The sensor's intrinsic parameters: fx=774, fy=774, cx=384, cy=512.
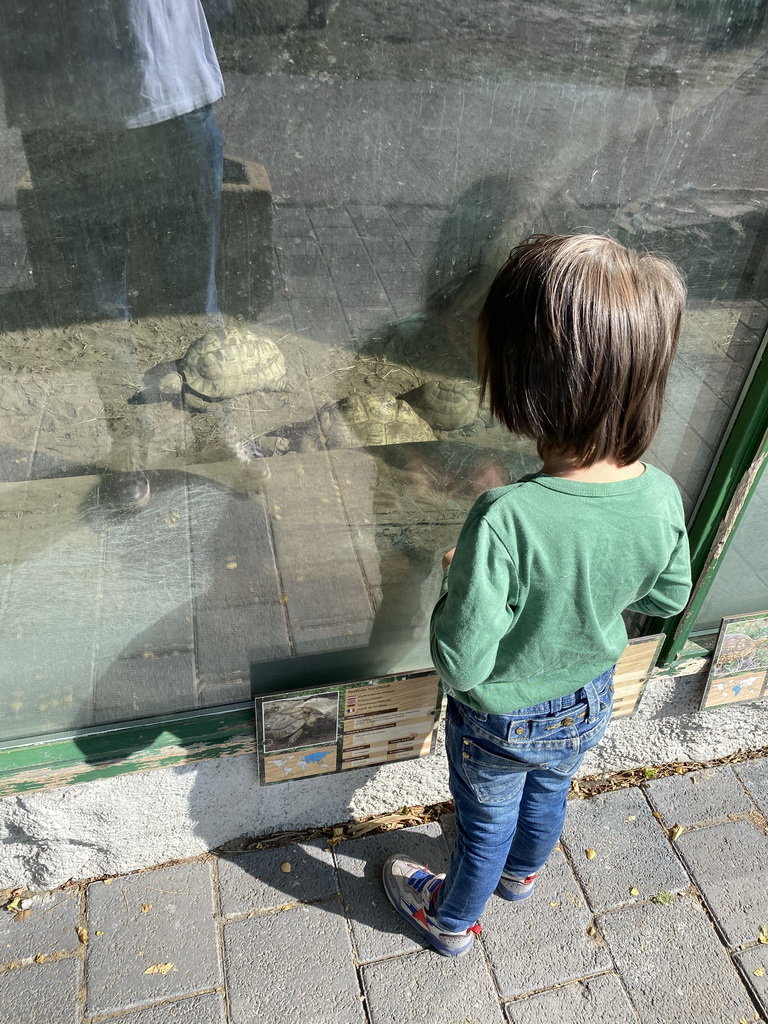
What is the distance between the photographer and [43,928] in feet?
6.56

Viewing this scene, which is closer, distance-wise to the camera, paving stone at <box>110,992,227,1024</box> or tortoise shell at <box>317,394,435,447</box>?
tortoise shell at <box>317,394,435,447</box>

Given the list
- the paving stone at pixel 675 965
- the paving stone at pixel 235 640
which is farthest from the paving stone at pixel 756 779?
the paving stone at pixel 235 640

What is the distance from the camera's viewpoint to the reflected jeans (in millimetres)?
1125

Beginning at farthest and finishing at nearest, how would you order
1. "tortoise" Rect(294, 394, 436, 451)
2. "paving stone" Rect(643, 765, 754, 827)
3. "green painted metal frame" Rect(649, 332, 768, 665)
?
"paving stone" Rect(643, 765, 754, 827)
"green painted metal frame" Rect(649, 332, 768, 665)
"tortoise" Rect(294, 394, 436, 451)

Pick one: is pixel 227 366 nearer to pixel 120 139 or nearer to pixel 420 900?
pixel 120 139

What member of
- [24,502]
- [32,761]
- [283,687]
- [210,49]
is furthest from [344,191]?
[32,761]

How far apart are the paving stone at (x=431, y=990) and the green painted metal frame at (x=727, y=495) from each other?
1019mm

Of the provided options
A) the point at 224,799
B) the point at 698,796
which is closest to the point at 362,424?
the point at 224,799

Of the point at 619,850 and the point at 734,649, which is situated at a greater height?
the point at 734,649

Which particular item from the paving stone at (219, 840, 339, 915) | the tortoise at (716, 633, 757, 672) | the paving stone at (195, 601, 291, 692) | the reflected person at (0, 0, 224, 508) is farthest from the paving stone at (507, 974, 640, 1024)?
the reflected person at (0, 0, 224, 508)

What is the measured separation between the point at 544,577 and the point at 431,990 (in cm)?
125

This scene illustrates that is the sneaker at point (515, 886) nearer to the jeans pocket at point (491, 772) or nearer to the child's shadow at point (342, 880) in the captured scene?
the child's shadow at point (342, 880)

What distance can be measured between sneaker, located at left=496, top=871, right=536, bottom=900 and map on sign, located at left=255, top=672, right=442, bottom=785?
1.32 feet

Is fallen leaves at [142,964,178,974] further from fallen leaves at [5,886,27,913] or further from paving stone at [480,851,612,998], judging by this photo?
paving stone at [480,851,612,998]
